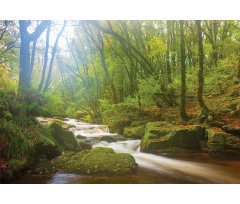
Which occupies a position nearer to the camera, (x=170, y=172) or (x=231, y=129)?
(x=170, y=172)

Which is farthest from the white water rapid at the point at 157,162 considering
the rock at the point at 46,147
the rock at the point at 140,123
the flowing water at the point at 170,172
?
the rock at the point at 46,147

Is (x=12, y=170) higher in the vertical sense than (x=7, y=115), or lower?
lower

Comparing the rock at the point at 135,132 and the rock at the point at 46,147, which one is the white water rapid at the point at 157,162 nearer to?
the rock at the point at 135,132

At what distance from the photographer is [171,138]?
9.37ft

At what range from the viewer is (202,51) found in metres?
3.09

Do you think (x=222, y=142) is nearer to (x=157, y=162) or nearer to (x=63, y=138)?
(x=157, y=162)

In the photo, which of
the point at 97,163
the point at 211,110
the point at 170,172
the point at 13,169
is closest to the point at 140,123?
the point at 170,172

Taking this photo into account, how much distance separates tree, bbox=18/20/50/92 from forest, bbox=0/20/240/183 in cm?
2

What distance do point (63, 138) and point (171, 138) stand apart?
2.18m

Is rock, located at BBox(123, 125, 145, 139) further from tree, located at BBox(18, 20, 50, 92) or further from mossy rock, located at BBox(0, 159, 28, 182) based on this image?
tree, located at BBox(18, 20, 50, 92)

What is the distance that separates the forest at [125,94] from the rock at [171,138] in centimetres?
2

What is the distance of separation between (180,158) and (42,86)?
2994 millimetres

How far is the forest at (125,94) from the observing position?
97.4 inches
